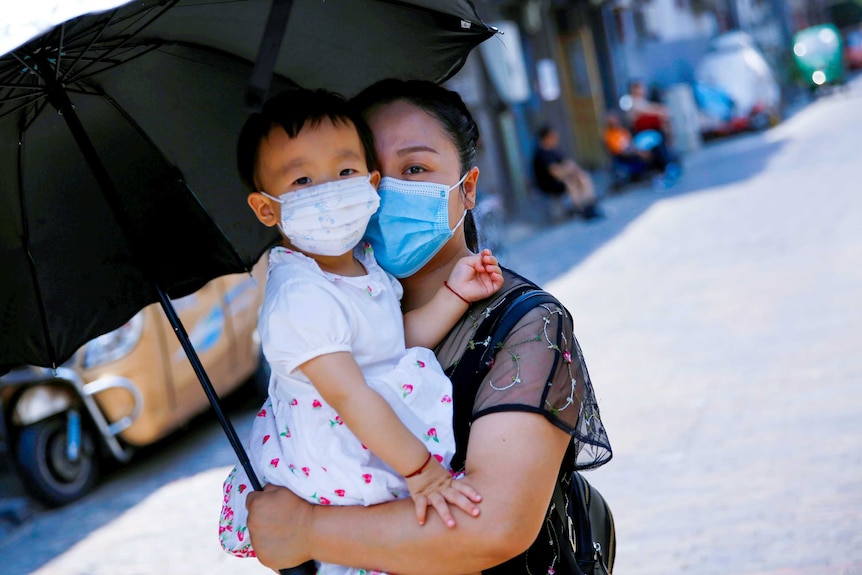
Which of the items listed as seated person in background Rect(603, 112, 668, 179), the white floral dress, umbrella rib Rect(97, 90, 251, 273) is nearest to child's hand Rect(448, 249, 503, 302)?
the white floral dress

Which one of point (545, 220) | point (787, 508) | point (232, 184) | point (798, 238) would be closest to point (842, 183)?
point (798, 238)

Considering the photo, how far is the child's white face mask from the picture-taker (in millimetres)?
2078

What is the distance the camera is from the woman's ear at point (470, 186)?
2.38 meters

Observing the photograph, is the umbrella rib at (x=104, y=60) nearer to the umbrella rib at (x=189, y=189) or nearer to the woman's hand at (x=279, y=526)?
the umbrella rib at (x=189, y=189)

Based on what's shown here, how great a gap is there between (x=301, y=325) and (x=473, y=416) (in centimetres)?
35

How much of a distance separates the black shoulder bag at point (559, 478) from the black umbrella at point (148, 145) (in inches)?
21.2

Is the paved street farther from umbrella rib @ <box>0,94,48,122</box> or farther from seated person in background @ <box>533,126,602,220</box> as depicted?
seated person in background @ <box>533,126,602,220</box>

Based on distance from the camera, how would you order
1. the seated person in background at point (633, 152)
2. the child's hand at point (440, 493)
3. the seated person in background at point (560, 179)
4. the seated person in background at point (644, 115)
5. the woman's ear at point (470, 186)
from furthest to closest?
the seated person in background at point (644, 115) → the seated person in background at point (633, 152) → the seated person in background at point (560, 179) → the woman's ear at point (470, 186) → the child's hand at point (440, 493)

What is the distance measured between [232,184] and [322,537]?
3.49 feet

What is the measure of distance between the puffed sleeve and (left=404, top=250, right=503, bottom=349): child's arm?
0.21 meters

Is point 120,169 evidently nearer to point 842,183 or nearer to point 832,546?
point 832,546

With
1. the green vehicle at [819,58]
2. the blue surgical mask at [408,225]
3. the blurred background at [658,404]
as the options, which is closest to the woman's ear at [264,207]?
the blue surgical mask at [408,225]

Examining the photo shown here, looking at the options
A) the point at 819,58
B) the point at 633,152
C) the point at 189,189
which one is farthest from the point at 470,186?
the point at 819,58

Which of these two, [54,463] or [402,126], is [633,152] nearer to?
[54,463]
